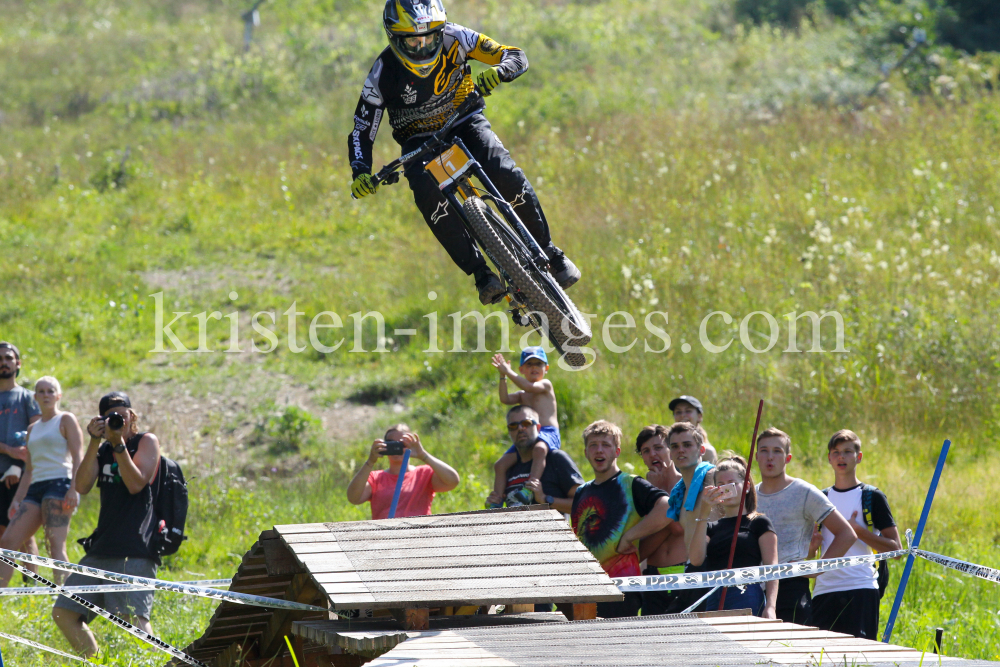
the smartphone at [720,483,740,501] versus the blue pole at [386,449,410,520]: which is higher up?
the smartphone at [720,483,740,501]

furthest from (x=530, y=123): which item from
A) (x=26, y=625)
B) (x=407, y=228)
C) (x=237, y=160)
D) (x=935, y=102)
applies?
(x=26, y=625)

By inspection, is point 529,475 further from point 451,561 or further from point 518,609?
point 451,561

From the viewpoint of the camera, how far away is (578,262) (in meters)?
14.2

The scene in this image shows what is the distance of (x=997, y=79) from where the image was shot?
17.8 metres

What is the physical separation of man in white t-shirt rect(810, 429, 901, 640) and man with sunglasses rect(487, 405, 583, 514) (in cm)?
169

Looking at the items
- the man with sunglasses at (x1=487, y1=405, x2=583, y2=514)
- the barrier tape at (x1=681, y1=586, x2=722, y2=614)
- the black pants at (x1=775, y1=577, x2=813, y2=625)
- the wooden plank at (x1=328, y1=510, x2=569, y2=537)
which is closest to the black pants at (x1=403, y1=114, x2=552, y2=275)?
the man with sunglasses at (x1=487, y1=405, x2=583, y2=514)

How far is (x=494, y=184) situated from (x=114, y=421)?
300 cm

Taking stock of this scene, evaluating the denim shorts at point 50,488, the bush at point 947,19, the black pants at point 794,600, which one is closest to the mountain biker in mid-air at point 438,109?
the black pants at point 794,600

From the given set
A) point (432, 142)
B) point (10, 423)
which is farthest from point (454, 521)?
point (10, 423)

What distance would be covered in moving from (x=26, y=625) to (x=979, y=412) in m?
9.53

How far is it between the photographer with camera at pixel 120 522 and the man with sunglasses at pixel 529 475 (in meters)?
2.42

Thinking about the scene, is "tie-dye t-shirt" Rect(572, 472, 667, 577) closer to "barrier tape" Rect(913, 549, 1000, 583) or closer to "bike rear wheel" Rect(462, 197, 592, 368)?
"bike rear wheel" Rect(462, 197, 592, 368)

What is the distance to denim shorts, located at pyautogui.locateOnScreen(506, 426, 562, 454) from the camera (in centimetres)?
734

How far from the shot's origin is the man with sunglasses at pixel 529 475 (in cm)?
710
